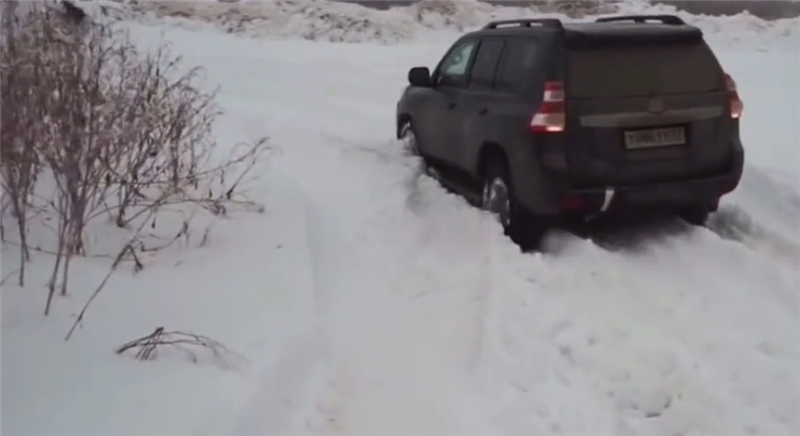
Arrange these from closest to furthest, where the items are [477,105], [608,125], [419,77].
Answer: [608,125]
[477,105]
[419,77]

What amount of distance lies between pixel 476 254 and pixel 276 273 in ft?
4.69

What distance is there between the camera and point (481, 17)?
2502cm

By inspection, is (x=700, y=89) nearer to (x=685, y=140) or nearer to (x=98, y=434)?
(x=685, y=140)

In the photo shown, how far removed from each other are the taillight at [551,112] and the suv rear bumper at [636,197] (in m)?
0.34

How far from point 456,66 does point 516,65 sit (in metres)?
1.32

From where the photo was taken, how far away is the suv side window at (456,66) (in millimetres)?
7605

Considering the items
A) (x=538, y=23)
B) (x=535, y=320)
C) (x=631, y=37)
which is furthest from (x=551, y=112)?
(x=535, y=320)

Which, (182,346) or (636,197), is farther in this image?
(636,197)

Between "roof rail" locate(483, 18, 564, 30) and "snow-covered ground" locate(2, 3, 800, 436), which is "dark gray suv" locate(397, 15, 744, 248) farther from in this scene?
"snow-covered ground" locate(2, 3, 800, 436)

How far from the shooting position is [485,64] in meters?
7.18

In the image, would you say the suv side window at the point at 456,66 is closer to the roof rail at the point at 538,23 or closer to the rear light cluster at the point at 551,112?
the roof rail at the point at 538,23

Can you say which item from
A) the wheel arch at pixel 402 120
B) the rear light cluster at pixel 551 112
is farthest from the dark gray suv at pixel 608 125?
the wheel arch at pixel 402 120

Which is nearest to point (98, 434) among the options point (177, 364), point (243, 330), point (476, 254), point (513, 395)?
point (177, 364)

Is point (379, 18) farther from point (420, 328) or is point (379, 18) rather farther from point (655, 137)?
point (420, 328)
